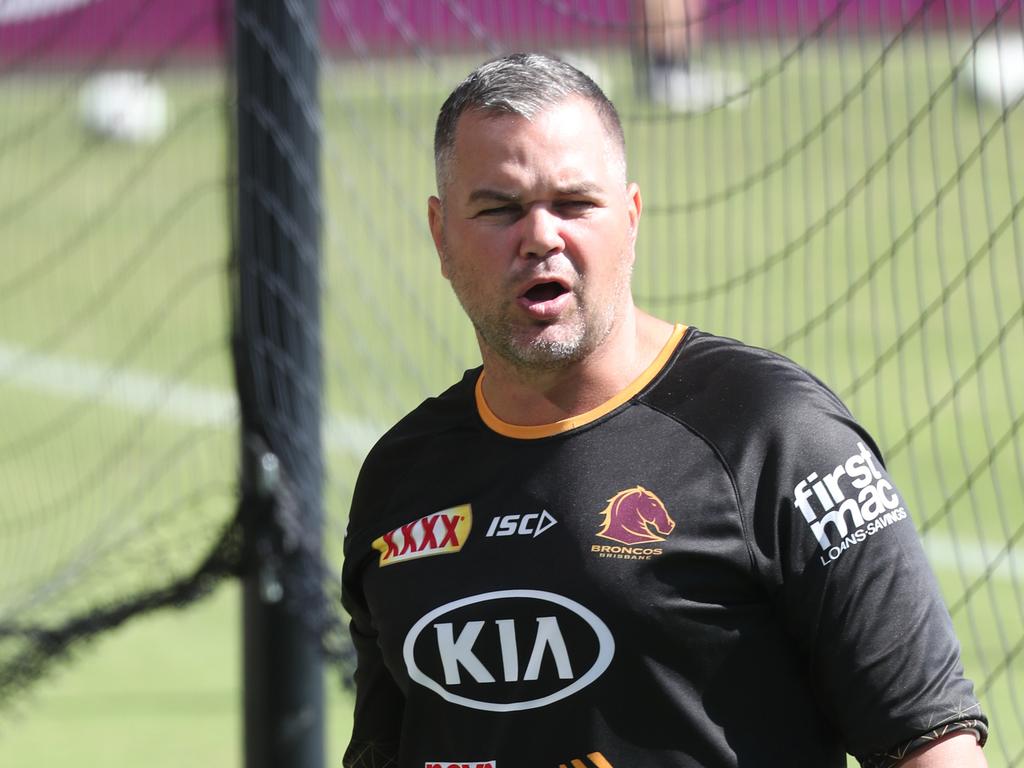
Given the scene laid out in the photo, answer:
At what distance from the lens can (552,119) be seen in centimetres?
171

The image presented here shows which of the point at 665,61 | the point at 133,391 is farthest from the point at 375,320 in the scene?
the point at 665,61

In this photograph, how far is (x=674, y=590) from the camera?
5.43 ft

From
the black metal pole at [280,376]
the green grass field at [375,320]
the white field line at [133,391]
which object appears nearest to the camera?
the black metal pole at [280,376]

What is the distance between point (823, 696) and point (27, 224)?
930 cm

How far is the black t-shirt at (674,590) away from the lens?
5.16ft

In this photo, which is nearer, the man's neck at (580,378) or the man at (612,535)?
the man at (612,535)

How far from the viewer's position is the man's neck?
1.77m

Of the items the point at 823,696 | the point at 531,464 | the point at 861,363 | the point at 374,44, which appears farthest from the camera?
the point at 861,363

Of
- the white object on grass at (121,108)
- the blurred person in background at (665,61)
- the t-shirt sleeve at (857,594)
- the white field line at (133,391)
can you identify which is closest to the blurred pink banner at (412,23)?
the blurred person in background at (665,61)

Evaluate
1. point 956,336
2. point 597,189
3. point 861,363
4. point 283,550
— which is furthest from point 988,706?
point 956,336

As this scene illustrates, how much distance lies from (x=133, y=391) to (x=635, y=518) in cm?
663

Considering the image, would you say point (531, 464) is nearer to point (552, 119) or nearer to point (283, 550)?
point (552, 119)

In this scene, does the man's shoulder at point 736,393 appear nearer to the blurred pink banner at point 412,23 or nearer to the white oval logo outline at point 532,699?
the white oval logo outline at point 532,699

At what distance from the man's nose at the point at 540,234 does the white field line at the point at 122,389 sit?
487cm
